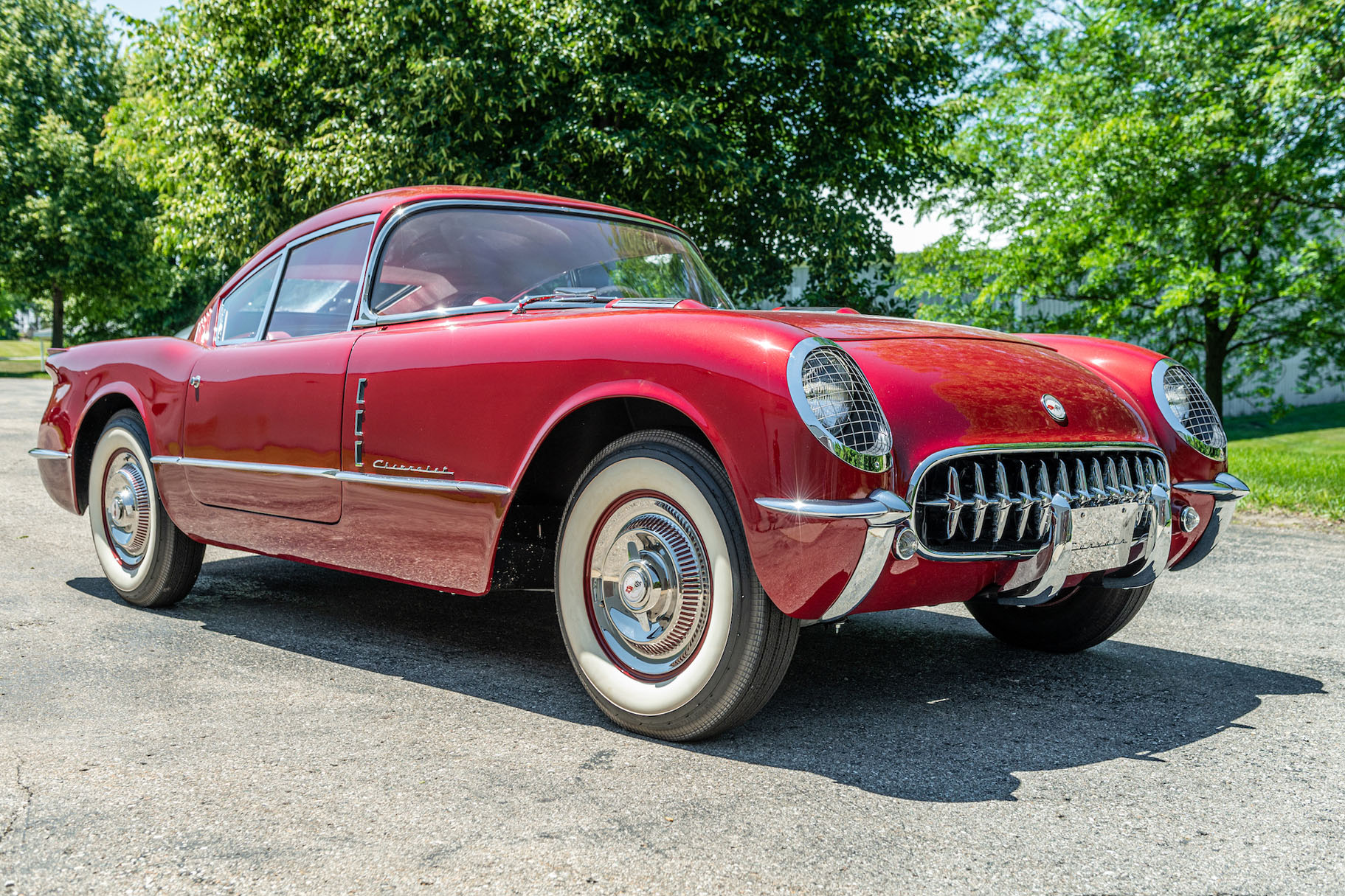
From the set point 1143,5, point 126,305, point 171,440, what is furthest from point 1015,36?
point 126,305

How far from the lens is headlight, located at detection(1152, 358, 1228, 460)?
357 centimetres

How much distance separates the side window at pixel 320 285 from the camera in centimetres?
410

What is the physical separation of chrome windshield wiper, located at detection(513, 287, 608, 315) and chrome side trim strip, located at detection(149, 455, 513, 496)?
0.61 metres

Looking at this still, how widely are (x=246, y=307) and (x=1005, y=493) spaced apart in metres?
3.26

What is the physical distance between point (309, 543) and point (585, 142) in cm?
958

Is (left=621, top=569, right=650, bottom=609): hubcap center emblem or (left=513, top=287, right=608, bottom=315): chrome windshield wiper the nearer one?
(left=621, top=569, right=650, bottom=609): hubcap center emblem

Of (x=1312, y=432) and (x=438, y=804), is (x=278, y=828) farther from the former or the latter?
(x=1312, y=432)

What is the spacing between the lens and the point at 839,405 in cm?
267

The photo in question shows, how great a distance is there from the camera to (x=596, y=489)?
121 inches

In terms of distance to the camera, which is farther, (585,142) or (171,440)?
(585,142)

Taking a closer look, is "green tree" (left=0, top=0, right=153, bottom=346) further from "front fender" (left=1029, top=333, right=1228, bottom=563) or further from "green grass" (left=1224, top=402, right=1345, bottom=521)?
"front fender" (left=1029, top=333, right=1228, bottom=563)

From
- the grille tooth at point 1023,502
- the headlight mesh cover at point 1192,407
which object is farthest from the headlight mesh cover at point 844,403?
the headlight mesh cover at point 1192,407

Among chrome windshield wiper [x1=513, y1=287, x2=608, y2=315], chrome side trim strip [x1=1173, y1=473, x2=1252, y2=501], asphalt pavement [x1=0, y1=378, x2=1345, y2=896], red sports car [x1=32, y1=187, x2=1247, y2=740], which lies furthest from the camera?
chrome windshield wiper [x1=513, y1=287, x2=608, y2=315]

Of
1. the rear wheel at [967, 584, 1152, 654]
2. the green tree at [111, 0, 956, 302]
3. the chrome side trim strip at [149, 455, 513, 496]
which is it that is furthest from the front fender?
the green tree at [111, 0, 956, 302]
